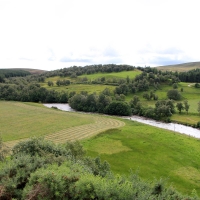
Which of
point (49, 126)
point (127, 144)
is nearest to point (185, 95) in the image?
point (49, 126)

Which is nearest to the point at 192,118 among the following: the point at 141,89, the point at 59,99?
the point at 141,89

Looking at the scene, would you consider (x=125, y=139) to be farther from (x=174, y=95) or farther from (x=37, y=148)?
(x=174, y=95)

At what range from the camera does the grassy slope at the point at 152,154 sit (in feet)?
132

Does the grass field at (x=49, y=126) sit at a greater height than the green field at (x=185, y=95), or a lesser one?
lesser

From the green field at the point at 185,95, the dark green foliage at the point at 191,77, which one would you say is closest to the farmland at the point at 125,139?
the green field at the point at 185,95

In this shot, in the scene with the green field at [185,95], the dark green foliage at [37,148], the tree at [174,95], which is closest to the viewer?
the dark green foliage at [37,148]

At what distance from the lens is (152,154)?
50594mm

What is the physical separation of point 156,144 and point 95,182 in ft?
145

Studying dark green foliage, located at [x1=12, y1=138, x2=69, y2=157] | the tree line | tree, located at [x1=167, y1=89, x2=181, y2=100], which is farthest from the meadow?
tree, located at [x1=167, y1=89, x2=181, y2=100]

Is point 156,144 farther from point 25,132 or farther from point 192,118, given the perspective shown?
point 192,118

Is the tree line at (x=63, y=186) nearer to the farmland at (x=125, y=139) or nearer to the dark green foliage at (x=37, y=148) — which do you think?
the farmland at (x=125, y=139)

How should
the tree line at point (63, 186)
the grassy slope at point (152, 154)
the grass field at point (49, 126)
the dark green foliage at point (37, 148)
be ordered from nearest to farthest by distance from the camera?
the tree line at point (63, 186) < the dark green foliage at point (37, 148) < the grassy slope at point (152, 154) < the grass field at point (49, 126)

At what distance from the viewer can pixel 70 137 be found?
214 feet

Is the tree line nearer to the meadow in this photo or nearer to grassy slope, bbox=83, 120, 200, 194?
the meadow
